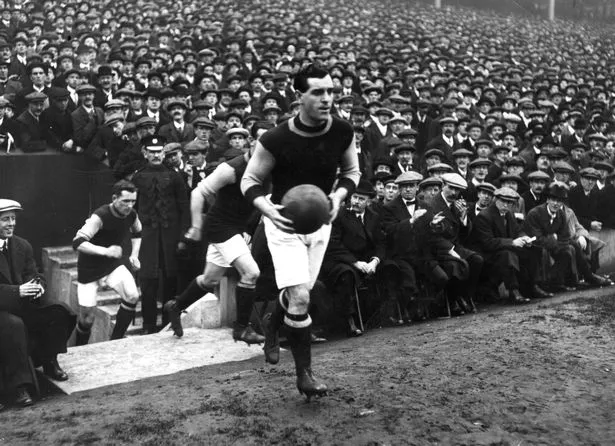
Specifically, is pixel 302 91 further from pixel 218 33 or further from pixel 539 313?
Result: pixel 218 33

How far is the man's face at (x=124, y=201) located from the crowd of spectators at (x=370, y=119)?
1087 mm

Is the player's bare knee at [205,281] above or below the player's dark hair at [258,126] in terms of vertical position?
below

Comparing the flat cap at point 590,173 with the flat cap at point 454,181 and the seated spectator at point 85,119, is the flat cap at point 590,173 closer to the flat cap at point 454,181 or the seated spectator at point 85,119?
the flat cap at point 454,181

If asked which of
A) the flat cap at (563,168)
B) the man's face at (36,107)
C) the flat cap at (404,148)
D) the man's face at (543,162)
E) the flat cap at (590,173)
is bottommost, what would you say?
the flat cap at (590,173)

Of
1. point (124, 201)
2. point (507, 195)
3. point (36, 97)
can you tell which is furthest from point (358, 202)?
point (36, 97)

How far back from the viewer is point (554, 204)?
9.92 m

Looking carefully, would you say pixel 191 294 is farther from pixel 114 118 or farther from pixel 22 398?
pixel 114 118

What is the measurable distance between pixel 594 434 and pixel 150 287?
6.00 m

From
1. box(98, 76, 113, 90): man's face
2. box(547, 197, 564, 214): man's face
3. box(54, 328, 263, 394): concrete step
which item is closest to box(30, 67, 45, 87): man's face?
box(98, 76, 113, 90): man's face

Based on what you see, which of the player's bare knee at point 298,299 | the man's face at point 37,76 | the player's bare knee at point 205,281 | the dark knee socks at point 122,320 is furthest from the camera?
the man's face at point 37,76

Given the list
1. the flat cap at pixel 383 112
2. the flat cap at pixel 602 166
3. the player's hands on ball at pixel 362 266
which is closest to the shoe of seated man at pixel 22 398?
the player's hands on ball at pixel 362 266

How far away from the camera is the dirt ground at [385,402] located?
4.45 m

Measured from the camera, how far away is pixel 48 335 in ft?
21.6

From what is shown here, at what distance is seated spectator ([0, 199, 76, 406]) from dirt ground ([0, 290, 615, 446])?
0.34m
